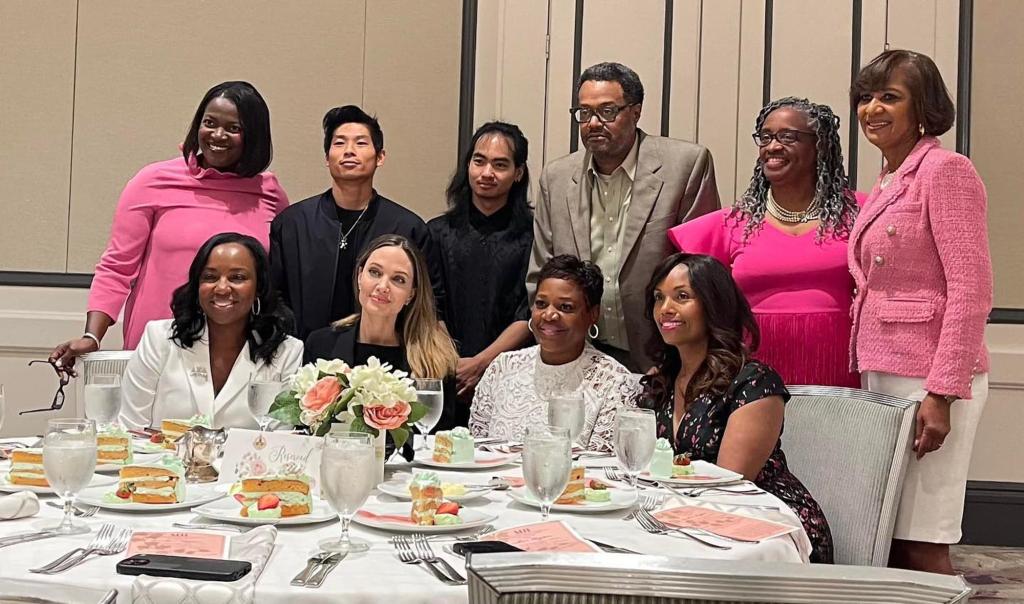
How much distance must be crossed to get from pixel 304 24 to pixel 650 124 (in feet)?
5.29

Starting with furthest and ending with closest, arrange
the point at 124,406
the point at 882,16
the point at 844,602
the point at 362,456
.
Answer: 1. the point at 882,16
2. the point at 124,406
3. the point at 362,456
4. the point at 844,602

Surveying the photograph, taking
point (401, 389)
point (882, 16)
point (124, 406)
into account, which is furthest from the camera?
point (882, 16)

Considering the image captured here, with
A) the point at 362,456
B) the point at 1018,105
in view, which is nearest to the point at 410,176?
the point at 1018,105

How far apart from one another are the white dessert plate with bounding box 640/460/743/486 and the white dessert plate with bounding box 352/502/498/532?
48 cm

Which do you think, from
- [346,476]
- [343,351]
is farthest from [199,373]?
[346,476]

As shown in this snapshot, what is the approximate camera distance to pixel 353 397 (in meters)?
1.77

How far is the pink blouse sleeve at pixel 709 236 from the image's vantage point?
301cm

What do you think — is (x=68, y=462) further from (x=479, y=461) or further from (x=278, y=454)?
(x=479, y=461)

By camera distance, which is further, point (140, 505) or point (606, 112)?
point (606, 112)

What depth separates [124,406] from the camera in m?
2.86

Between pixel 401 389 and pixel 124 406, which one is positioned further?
pixel 124 406

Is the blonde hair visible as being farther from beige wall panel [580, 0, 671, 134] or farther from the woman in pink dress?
beige wall panel [580, 0, 671, 134]

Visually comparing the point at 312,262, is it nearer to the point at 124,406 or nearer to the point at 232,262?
the point at 232,262

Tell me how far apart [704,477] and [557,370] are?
3.15 ft
